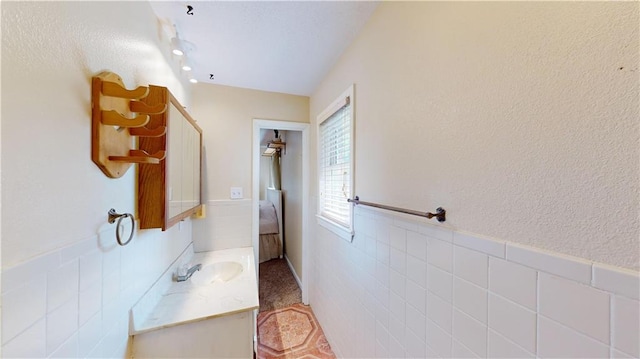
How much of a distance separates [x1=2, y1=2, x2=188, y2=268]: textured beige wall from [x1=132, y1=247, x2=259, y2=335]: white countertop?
1.98 ft

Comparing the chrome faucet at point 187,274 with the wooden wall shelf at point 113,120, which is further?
the chrome faucet at point 187,274

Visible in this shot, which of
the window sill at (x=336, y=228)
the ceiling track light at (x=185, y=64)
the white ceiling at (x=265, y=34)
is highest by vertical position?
the white ceiling at (x=265, y=34)

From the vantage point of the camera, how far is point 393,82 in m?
1.09

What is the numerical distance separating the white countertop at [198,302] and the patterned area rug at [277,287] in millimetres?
1104

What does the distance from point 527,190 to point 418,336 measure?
2.42 ft

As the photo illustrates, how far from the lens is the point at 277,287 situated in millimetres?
2838

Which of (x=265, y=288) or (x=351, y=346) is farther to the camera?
(x=265, y=288)

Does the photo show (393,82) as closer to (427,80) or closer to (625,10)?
(427,80)

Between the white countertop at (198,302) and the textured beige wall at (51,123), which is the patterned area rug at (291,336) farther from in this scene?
the textured beige wall at (51,123)

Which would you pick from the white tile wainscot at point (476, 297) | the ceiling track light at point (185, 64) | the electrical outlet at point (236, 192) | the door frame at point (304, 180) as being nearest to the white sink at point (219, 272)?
the door frame at point (304, 180)

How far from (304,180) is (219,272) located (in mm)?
1242

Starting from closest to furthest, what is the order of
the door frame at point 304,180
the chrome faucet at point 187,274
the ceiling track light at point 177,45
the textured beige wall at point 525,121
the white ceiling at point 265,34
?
the textured beige wall at point 525,121
the white ceiling at point 265,34
the ceiling track light at point 177,45
the chrome faucet at point 187,274
the door frame at point 304,180

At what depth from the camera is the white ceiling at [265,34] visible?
3.98 feet

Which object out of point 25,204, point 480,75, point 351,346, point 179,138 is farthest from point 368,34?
point 351,346
